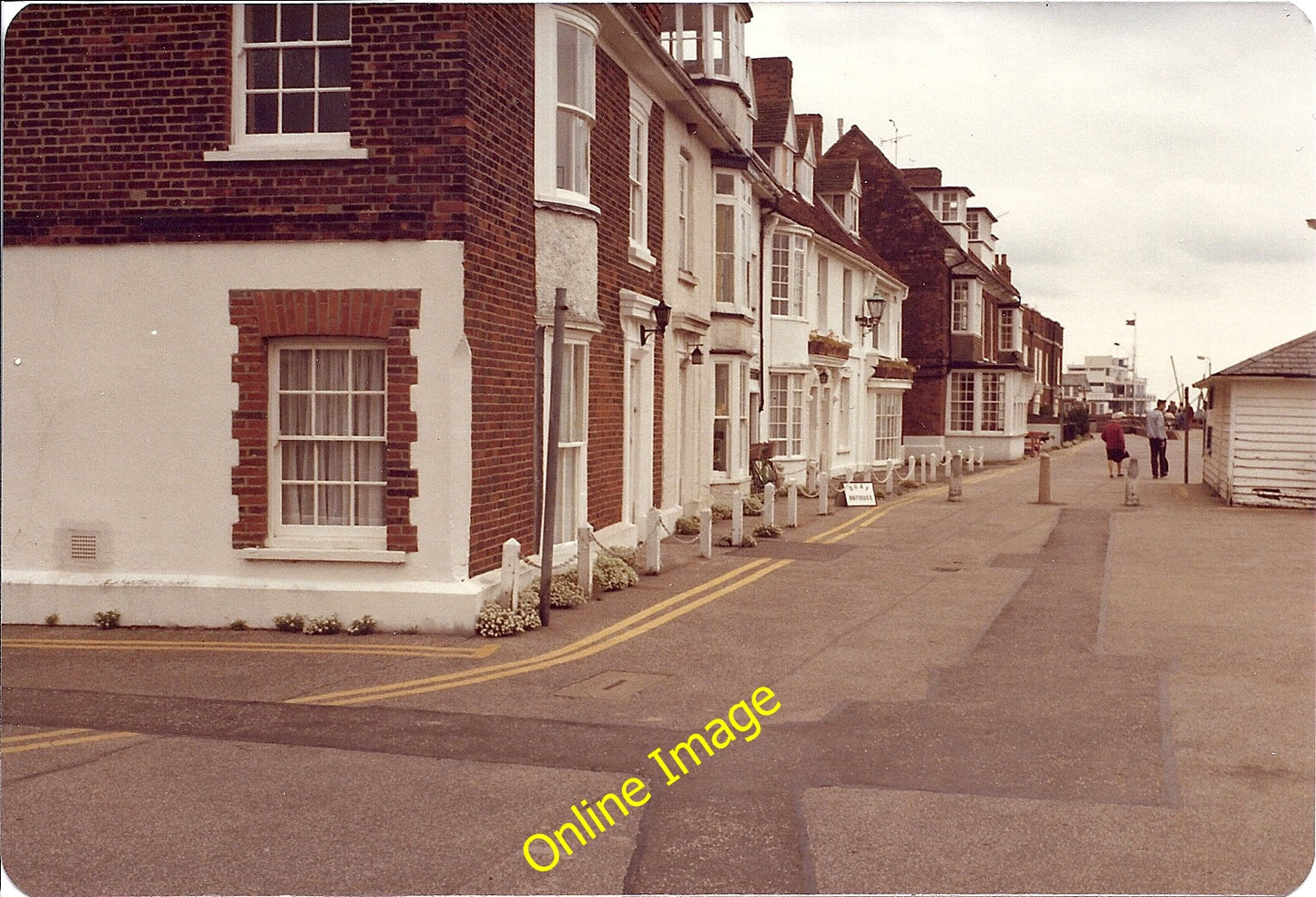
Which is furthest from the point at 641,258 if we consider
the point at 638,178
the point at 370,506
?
the point at 370,506

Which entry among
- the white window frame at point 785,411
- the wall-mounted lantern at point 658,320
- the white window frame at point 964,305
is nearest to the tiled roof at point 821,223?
the white window frame at point 785,411

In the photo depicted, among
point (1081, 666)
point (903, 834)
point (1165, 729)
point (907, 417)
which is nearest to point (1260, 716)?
point (1165, 729)

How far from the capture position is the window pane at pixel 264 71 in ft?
34.6

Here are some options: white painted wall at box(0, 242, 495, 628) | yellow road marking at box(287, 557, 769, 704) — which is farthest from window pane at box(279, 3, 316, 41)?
yellow road marking at box(287, 557, 769, 704)

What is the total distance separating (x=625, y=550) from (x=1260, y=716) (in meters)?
7.94

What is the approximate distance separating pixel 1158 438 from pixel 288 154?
28225mm

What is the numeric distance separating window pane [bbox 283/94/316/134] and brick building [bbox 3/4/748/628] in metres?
0.02

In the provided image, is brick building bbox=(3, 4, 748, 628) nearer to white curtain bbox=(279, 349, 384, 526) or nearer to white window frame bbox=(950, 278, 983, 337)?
white curtain bbox=(279, 349, 384, 526)

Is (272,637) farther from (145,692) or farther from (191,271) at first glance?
(191,271)

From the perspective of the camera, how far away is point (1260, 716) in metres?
7.74

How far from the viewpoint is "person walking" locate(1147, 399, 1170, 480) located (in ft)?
104

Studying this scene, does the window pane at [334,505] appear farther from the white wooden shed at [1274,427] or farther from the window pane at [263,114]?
the white wooden shed at [1274,427]

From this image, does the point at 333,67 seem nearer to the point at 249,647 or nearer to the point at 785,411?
the point at 249,647

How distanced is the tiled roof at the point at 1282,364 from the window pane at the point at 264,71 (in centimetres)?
1858
